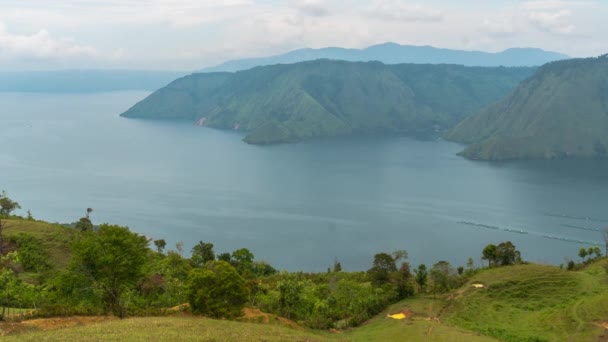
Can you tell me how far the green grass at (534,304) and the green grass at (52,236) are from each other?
56151mm

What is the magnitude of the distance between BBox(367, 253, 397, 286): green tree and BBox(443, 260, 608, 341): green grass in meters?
10.7

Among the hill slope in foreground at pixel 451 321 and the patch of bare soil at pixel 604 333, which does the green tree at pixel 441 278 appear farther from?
the patch of bare soil at pixel 604 333

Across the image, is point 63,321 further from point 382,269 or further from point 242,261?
point 242,261

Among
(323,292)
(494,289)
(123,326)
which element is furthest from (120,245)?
(494,289)

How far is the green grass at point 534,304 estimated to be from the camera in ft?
164

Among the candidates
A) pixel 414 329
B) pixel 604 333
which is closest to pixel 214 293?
pixel 414 329

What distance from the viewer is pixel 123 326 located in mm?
33812

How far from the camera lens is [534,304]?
60.8 m

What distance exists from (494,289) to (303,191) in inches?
4720

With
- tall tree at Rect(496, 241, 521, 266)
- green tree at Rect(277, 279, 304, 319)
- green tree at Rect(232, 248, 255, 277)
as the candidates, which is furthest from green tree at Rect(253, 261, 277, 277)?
tall tree at Rect(496, 241, 521, 266)

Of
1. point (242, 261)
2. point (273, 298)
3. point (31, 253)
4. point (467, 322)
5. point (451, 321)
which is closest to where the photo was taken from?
point (467, 322)

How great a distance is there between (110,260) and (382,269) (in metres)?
42.0

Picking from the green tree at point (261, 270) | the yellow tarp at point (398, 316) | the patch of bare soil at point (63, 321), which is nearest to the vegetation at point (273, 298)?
the patch of bare soil at point (63, 321)

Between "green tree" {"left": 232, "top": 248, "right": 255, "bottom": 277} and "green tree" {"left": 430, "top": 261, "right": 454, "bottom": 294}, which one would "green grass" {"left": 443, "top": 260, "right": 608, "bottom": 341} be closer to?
"green tree" {"left": 430, "top": 261, "right": 454, "bottom": 294}
